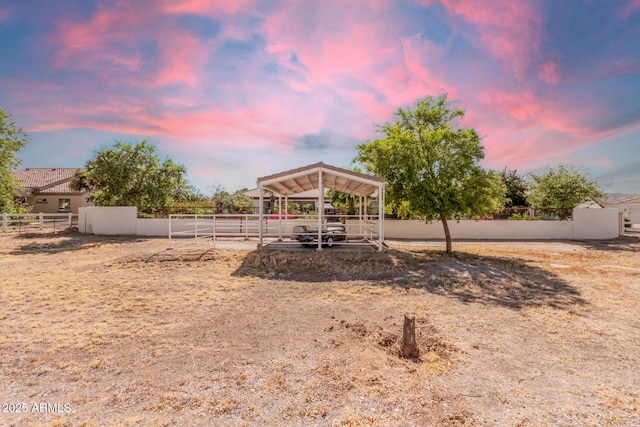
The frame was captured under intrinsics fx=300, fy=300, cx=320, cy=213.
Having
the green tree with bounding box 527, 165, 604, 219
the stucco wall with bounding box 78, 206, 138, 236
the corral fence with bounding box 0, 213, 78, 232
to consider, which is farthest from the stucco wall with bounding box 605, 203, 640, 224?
the corral fence with bounding box 0, 213, 78, 232

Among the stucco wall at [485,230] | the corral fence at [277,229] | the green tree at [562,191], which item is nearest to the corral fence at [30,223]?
the corral fence at [277,229]

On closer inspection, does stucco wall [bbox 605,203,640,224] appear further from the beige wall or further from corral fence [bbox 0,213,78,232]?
the beige wall

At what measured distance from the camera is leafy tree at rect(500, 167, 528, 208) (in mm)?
30250

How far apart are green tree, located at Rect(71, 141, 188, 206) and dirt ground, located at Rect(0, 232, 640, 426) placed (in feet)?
37.7

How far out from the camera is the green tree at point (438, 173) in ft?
39.3

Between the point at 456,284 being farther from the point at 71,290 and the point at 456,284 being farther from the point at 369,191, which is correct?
the point at 71,290

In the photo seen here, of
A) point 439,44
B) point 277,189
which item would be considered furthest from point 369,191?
point 439,44

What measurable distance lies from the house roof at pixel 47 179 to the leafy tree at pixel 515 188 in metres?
44.4

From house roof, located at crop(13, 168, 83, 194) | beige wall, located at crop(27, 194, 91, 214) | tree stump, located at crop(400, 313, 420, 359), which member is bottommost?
tree stump, located at crop(400, 313, 420, 359)

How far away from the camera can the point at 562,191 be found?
20.4m

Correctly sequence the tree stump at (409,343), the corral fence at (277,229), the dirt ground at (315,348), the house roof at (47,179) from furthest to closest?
the house roof at (47,179)
the corral fence at (277,229)
the tree stump at (409,343)
the dirt ground at (315,348)

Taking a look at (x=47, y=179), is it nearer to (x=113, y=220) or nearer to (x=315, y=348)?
(x=113, y=220)

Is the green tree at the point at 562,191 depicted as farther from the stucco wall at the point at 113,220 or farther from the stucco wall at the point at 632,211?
the stucco wall at the point at 113,220

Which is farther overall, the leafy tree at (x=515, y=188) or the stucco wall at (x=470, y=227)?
the leafy tree at (x=515, y=188)
